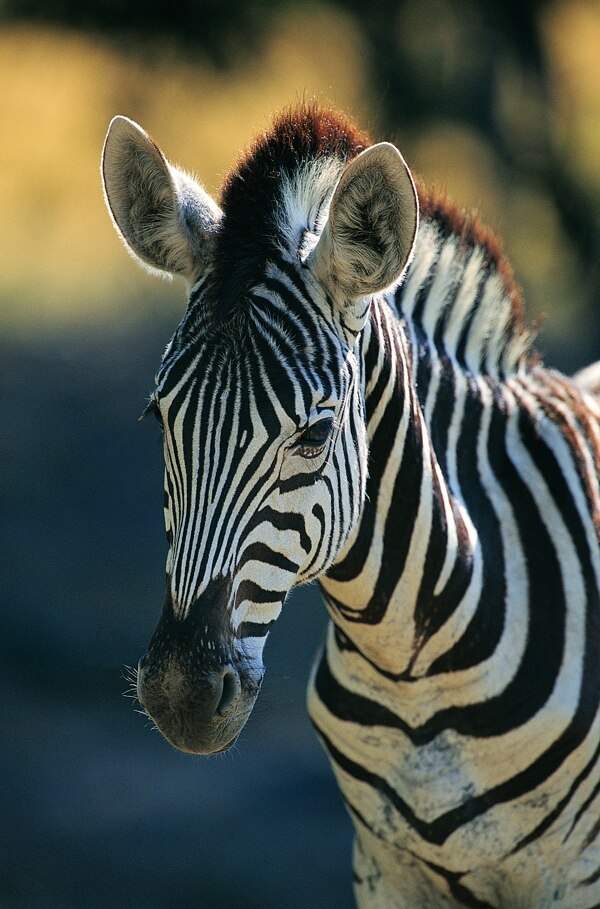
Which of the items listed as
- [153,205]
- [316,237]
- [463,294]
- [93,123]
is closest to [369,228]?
[316,237]

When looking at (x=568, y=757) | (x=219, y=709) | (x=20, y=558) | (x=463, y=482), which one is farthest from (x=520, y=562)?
(x=20, y=558)

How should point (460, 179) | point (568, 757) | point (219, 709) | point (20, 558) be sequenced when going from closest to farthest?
point (219, 709)
point (568, 757)
point (20, 558)
point (460, 179)

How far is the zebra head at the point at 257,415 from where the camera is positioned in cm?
269

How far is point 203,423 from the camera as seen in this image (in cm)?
278

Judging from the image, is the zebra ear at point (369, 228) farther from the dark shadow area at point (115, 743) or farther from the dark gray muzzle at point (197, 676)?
the dark shadow area at point (115, 743)

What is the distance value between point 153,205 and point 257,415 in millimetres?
871

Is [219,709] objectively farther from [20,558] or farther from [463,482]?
[20,558]

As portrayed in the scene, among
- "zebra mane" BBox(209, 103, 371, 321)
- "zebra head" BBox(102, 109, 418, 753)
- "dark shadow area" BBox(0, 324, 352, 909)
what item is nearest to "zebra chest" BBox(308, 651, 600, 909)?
"dark shadow area" BBox(0, 324, 352, 909)

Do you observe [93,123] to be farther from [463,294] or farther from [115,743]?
[463,294]

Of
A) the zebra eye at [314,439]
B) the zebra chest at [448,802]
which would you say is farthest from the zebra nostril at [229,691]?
the zebra chest at [448,802]

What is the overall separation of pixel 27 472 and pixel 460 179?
19.8 feet

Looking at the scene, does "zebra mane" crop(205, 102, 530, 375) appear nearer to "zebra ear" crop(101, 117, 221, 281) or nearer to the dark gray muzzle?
"zebra ear" crop(101, 117, 221, 281)

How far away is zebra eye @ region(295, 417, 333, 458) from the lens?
2789 mm

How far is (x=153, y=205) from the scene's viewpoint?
324 cm
